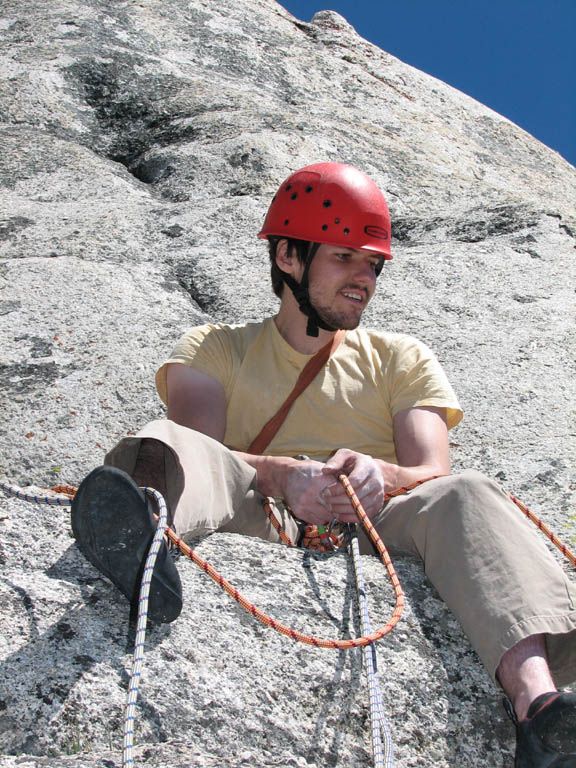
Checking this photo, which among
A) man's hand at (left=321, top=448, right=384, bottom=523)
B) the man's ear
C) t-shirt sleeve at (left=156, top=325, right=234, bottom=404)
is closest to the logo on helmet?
the man's ear

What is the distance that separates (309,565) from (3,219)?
405 cm

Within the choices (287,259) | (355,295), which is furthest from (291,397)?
(287,259)

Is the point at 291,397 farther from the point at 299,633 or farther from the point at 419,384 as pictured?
the point at 299,633

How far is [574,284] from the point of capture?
5.14 metres

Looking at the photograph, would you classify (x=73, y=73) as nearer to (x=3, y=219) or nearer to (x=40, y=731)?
(x=3, y=219)

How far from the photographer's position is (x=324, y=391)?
3400 mm

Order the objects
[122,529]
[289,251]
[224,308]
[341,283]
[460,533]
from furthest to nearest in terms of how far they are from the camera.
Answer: [224,308], [289,251], [341,283], [460,533], [122,529]

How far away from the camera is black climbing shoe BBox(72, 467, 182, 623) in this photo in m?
2.16

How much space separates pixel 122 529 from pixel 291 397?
53.3 inches

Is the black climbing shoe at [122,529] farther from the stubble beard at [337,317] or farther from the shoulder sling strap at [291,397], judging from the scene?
the stubble beard at [337,317]

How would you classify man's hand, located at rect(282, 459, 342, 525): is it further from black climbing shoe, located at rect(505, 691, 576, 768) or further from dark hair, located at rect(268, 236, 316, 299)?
dark hair, located at rect(268, 236, 316, 299)

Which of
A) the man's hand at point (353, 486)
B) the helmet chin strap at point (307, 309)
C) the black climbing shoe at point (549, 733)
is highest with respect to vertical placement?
the helmet chin strap at point (307, 309)

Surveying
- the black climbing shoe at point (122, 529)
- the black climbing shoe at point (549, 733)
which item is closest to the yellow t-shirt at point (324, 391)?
the black climbing shoe at point (122, 529)

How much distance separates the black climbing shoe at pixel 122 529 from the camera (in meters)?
2.16
